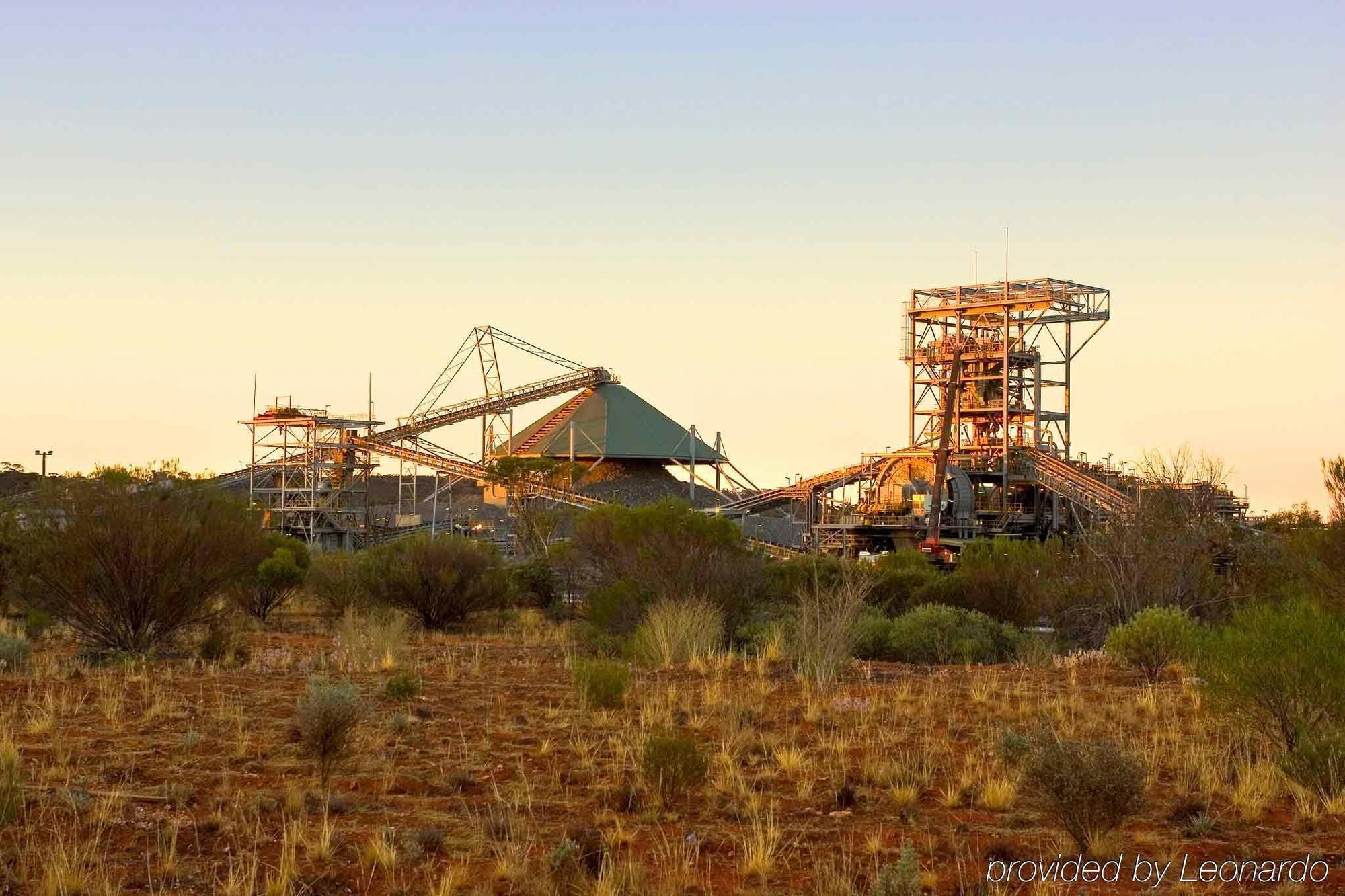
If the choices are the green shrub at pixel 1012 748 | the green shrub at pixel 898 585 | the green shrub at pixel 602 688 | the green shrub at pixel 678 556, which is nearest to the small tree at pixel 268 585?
the green shrub at pixel 678 556

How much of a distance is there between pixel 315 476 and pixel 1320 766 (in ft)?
209

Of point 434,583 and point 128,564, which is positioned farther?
point 434,583

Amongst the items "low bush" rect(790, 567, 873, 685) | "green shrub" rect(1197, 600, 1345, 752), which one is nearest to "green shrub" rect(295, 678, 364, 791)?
"low bush" rect(790, 567, 873, 685)

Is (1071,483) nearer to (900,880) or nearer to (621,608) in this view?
(621,608)

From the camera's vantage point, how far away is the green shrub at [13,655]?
1841cm

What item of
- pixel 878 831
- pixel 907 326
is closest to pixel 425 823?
pixel 878 831

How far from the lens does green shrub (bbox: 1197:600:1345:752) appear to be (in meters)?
12.4

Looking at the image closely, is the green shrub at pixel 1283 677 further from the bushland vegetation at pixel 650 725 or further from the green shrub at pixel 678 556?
the green shrub at pixel 678 556

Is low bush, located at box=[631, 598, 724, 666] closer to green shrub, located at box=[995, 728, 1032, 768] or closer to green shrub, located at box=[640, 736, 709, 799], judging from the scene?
green shrub, located at box=[995, 728, 1032, 768]

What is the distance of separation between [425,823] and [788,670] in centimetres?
1010

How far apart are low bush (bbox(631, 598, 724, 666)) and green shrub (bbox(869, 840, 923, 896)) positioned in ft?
39.9

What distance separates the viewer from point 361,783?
456 inches

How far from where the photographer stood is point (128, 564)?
69.2 ft

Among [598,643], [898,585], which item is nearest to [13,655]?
[598,643]
